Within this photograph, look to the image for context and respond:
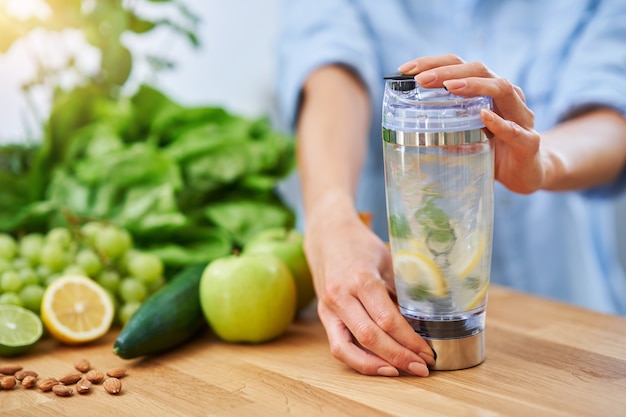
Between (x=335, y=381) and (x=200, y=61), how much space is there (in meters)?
1.31

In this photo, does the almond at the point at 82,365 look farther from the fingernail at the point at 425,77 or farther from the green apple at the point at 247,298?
the fingernail at the point at 425,77

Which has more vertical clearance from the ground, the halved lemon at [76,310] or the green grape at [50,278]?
the green grape at [50,278]

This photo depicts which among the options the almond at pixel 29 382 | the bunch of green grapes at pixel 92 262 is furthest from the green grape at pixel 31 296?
the almond at pixel 29 382

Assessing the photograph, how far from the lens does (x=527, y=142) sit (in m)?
0.91

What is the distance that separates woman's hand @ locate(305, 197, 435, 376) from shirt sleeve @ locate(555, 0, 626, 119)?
1.80 ft

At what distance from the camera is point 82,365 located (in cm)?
104

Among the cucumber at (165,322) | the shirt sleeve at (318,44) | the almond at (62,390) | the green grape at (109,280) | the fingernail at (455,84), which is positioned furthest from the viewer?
the shirt sleeve at (318,44)

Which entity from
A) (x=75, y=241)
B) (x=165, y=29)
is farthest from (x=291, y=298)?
(x=165, y=29)

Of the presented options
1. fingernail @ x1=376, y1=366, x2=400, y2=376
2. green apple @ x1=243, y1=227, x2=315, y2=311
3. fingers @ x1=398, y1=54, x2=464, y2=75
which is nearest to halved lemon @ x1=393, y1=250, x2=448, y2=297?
fingernail @ x1=376, y1=366, x2=400, y2=376

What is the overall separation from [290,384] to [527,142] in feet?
1.39

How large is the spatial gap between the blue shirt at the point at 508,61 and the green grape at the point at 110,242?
19.3 inches

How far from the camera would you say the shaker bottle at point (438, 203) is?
0.85m

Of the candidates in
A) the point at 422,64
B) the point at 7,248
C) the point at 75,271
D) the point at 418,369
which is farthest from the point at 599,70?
the point at 7,248

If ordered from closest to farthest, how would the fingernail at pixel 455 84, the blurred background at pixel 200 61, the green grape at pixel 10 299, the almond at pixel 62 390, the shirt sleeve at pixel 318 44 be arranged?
1. the fingernail at pixel 455 84
2. the almond at pixel 62 390
3. the green grape at pixel 10 299
4. the shirt sleeve at pixel 318 44
5. the blurred background at pixel 200 61
